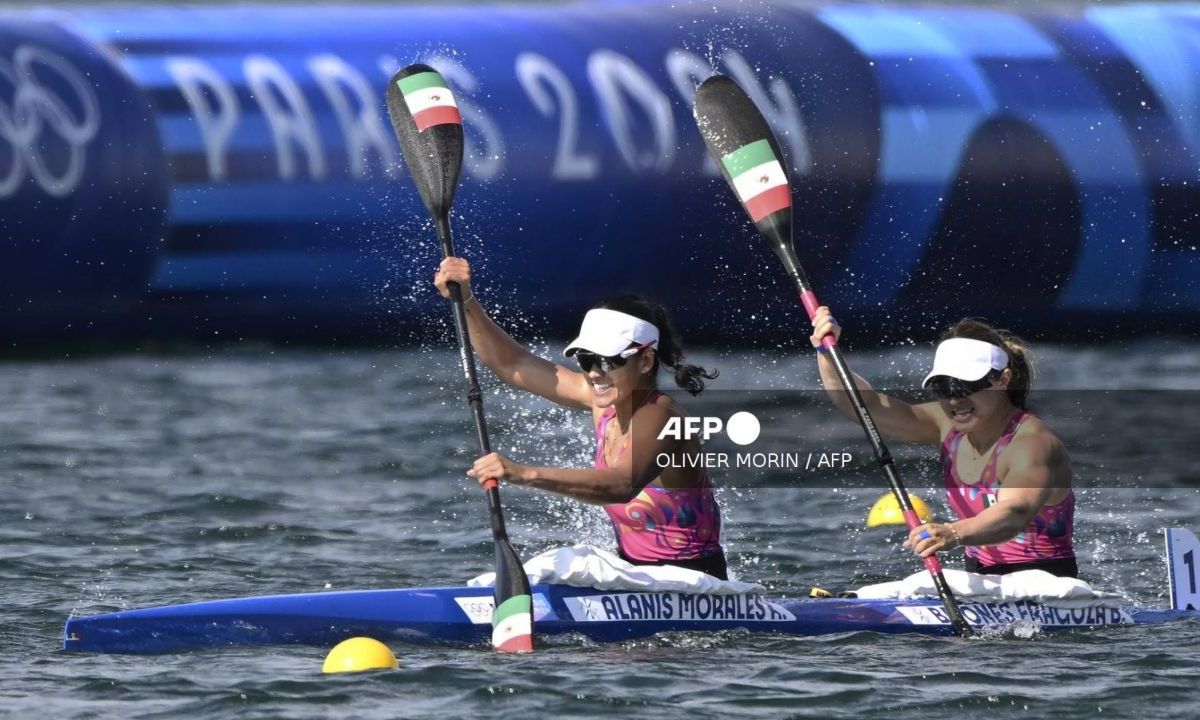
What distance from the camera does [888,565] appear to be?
10242 mm

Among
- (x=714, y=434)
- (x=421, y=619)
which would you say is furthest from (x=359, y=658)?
(x=714, y=434)

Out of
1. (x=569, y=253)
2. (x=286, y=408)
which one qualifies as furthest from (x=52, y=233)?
(x=569, y=253)

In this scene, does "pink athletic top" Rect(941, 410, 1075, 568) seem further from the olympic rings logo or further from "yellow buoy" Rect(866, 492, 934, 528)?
the olympic rings logo

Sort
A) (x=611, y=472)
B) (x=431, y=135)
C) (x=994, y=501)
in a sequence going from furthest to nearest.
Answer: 1. (x=431, y=135)
2. (x=994, y=501)
3. (x=611, y=472)

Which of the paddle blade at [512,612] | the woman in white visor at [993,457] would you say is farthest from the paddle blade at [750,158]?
the paddle blade at [512,612]

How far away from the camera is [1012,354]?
8.16 meters

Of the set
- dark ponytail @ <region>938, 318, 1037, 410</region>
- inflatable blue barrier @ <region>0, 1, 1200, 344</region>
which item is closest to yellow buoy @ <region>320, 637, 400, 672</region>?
dark ponytail @ <region>938, 318, 1037, 410</region>

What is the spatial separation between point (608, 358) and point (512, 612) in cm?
100

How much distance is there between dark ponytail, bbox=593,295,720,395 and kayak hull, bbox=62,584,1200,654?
81cm

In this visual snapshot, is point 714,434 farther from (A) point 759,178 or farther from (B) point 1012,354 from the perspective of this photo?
(A) point 759,178

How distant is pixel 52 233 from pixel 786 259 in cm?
726

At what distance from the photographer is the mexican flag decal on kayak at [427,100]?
9.26m

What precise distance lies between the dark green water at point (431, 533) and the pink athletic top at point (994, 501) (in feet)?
1.25

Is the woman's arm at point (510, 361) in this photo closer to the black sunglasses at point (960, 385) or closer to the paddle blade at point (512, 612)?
the paddle blade at point (512, 612)
